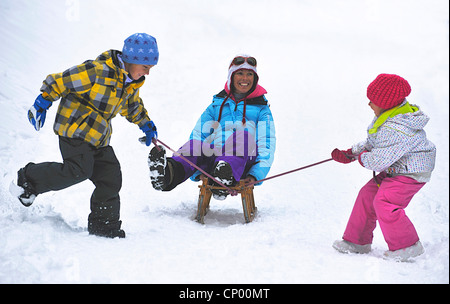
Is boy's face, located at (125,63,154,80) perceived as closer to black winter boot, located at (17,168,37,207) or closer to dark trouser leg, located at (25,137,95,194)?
dark trouser leg, located at (25,137,95,194)

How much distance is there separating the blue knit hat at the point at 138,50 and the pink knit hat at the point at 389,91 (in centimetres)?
138

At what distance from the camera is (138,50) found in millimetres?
2789

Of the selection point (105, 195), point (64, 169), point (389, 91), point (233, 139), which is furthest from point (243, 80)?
point (64, 169)

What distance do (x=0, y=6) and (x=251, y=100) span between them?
607 cm

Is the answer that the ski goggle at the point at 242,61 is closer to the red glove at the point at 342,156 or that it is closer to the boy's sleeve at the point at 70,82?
the red glove at the point at 342,156

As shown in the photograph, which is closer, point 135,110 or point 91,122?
point 91,122

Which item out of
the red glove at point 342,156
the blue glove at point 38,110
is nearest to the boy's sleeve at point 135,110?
the blue glove at point 38,110

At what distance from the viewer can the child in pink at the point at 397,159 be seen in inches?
100

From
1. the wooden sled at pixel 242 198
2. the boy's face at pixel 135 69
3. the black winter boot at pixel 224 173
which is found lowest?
the wooden sled at pixel 242 198

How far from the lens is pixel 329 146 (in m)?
5.55

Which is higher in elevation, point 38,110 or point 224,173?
point 38,110

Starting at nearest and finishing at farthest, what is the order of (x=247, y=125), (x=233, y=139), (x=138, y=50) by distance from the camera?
1. (x=138, y=50)
2. (x=233, y=139)
3. (x=247, y=125)

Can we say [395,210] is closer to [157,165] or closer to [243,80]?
[157,165]

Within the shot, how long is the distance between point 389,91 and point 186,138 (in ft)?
11.0
